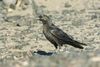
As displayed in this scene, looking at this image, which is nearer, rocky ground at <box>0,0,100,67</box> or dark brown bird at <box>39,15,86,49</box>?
dark brown bird at <box>39,15,86,49</box>

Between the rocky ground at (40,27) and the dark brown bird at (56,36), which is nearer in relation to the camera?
the dark brown bird at (56,36)

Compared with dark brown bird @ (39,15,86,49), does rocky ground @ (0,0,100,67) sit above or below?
below

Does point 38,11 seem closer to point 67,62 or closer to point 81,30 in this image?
point 81,30

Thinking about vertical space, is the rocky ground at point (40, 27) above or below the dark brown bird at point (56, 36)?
below

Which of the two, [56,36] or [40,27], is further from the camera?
[40,27]

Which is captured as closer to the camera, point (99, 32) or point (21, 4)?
point (99, 32)

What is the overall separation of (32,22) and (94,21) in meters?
1.79

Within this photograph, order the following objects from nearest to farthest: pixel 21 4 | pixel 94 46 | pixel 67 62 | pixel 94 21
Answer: pixel 67 62, pixel 94 46, pixel 94 21, pixel 21 4

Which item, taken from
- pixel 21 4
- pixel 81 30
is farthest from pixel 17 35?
pixel 21 4

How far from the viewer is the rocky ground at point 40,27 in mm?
10508

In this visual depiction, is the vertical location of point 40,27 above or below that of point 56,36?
below

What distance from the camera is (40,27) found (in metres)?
13.8

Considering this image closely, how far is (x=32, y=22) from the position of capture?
14656 mm

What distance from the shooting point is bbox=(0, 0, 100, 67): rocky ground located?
10508mm
